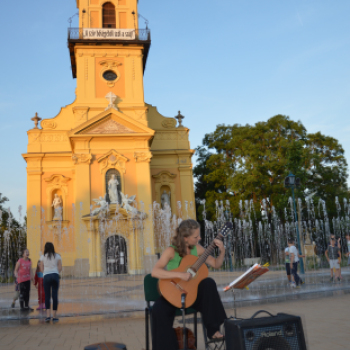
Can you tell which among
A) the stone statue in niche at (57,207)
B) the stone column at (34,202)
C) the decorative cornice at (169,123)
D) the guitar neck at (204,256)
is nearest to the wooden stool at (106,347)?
the guitar neck at (204,256)

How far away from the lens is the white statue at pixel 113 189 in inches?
1013

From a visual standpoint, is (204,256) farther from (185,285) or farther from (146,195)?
(146,195)

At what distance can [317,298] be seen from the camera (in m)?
9.27

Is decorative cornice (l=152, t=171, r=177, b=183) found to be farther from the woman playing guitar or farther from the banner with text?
the woman playing guitar

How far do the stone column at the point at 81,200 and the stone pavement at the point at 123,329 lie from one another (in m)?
16.7

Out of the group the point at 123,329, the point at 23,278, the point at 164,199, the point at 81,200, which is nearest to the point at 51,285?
the point at 123,329

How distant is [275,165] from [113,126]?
1158cm

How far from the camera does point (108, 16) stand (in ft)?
98.2

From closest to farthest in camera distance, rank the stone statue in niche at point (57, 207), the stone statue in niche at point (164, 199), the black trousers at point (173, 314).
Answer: the black trousers at point (173, 314) → the stone statue in niche at point (57, 207) → the stone statue in niche at point (164, 199)

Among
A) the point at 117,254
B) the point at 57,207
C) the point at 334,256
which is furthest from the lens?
the point at 57,207

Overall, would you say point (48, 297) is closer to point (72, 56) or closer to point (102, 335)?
point (102, 335)

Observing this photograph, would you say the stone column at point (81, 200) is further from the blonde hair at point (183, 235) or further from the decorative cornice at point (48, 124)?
the blonde hair at point (183, 235)

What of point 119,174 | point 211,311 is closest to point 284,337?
point 211,311

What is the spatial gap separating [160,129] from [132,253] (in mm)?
9725
